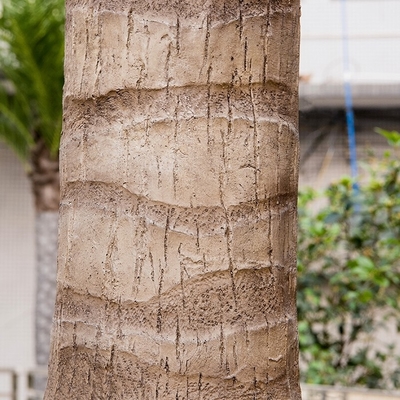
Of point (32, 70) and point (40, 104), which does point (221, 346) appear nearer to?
point (32, 70)

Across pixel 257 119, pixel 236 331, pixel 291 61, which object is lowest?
pixel 236 331

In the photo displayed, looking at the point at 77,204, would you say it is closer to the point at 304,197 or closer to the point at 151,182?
the point at 151,182

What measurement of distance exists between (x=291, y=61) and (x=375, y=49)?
5.91m

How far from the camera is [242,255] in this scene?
40.2 inches

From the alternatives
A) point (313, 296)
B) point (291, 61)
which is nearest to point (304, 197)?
point (313, 296)

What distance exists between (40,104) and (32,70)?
32 cm

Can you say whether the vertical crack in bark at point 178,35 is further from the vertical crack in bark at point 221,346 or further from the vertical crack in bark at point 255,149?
the vertical crack in bark at point 221,346

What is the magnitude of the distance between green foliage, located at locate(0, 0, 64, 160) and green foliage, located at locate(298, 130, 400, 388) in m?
2.33

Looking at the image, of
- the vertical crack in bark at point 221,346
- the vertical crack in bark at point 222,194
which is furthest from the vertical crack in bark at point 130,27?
the vertical crack in bark at point 221,346

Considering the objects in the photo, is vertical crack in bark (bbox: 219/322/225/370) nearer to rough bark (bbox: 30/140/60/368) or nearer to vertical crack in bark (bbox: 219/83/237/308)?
vertical crack in bark (bbox: 219/83/237/308)

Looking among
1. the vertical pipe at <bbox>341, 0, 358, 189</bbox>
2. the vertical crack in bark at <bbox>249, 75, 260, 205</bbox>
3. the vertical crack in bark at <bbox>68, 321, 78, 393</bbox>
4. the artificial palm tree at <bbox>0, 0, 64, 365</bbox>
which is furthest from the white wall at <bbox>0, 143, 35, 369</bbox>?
the vertical crack in bark at <bbox>249, 75, 260, 205</bbox>

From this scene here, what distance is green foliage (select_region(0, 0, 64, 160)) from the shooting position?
497 cm

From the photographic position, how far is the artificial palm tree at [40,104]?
197 inches

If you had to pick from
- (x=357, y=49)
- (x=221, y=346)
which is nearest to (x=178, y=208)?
(x=221, y=346)
